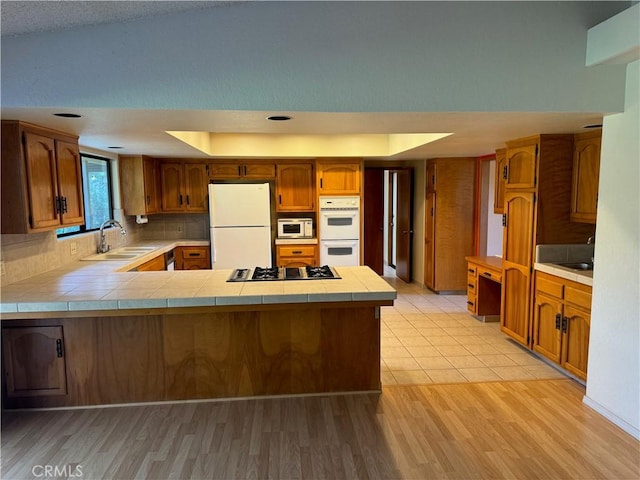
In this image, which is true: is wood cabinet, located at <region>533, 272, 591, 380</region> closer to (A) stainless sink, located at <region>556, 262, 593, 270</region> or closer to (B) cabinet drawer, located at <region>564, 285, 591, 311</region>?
(B) cabinet drawer, located at <region>564, 285, 591, 311</region>

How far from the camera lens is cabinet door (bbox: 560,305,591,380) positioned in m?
2.97

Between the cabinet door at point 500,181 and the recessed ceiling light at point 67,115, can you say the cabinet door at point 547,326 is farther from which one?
the recessed ceiling light at point 67,115

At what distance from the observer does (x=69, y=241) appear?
12.2 ft

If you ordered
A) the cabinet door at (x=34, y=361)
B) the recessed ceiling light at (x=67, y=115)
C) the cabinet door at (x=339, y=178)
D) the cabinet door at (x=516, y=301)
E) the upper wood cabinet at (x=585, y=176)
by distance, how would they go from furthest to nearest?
the cabinet door at (x=339, y=178)
the cabinet door at (x=516, y=301)
the upper wood cabinet at (x=585, y=176)
the cabinet door at (x=34, y=361)
the recessed ceiling light at (x=67, y=115)

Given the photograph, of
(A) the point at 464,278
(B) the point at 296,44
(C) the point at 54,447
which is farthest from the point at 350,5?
(A) the point at 464,278

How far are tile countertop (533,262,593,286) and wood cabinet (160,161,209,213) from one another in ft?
13.6

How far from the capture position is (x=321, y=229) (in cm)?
556

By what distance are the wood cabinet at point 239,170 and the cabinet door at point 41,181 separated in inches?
103

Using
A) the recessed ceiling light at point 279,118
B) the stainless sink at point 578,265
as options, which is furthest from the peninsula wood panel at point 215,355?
the stainless sink at point 578,265

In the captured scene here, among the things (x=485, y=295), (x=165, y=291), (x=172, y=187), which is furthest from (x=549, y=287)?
(x=172, y=187)

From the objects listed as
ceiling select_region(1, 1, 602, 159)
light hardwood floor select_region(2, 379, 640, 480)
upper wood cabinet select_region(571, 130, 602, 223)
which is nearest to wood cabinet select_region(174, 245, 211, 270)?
ceiling select_region(1, 1, 602, 159)

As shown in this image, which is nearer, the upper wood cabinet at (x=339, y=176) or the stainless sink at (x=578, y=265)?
the stainless sink at (x=578, y=265)

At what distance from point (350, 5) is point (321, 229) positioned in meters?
3.55

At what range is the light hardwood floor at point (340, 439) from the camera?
2170 millimetres
